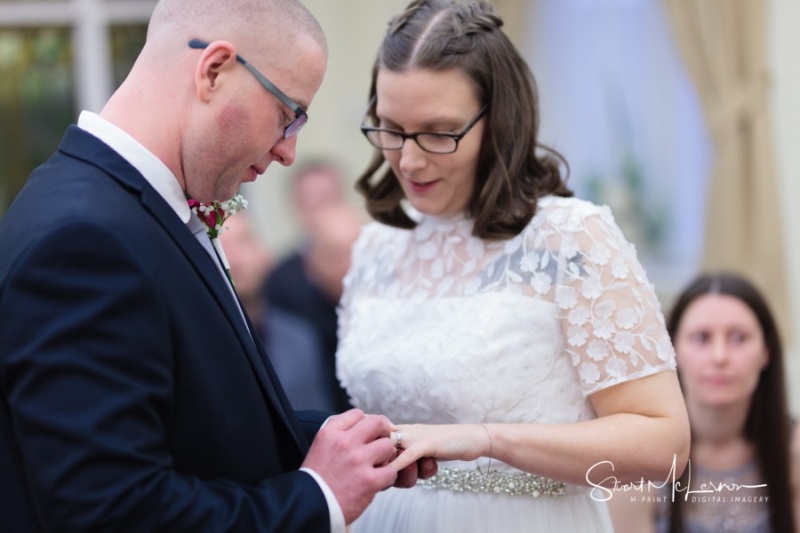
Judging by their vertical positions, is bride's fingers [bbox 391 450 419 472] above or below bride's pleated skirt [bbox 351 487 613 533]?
above

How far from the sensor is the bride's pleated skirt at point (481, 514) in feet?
7.87

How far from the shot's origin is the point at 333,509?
1.78m

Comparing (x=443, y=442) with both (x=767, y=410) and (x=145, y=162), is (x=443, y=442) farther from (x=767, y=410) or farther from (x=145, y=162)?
(x=767, y=410)

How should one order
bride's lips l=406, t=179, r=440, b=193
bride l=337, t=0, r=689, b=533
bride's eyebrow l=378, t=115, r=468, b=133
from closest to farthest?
bride l=337, t=0, r=689, b=533 < bride's eyebrow l=378, t=115, r=468, b=133 < bride's lips l=406, t=179, r=440, b=193

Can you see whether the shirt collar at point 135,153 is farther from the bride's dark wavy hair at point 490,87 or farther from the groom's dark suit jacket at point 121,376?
the bride's dark wavy hair at point 490,87

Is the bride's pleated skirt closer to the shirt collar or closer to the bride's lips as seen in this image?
the bride's lips

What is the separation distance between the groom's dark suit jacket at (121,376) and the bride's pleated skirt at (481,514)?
664 mm

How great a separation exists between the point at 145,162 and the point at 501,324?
35.5 inches

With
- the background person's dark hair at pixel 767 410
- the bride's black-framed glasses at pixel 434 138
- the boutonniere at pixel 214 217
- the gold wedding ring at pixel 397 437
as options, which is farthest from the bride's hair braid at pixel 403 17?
the background person's dark hair at pixel 767 410

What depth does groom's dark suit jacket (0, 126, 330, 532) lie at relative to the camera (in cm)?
155

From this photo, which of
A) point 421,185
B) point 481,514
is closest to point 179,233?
point 421,185

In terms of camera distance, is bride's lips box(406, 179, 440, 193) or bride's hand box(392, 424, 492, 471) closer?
bride's hand box(392, 424, 492, 471)
